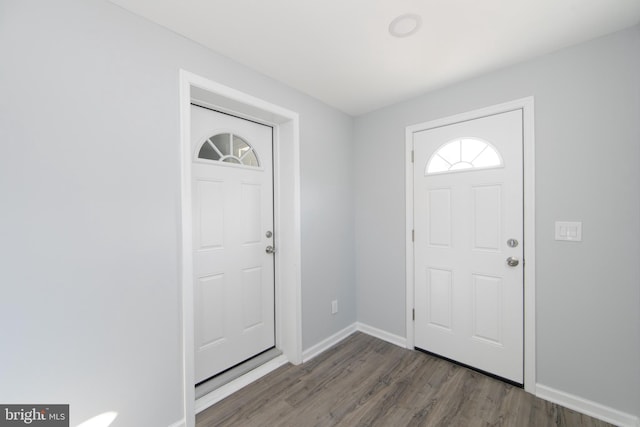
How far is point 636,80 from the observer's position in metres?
1.54

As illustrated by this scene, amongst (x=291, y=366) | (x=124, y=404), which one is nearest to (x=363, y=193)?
(x=291, y=366)

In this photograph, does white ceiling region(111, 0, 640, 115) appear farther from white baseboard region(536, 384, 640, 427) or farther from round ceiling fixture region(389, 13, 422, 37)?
white baseboard region(536, 384, 640, 427)

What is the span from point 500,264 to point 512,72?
144 centimetres

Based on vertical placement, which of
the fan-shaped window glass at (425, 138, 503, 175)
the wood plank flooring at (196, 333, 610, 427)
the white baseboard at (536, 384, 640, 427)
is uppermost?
the fan-shaped window glass at (425, 138, 503, 175)

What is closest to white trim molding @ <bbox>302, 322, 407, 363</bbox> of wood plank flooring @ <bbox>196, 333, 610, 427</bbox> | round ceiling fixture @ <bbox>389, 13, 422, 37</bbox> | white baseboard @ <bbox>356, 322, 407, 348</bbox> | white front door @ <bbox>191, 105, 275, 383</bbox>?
white baseboard @ <bbox>356, 322, 407, 348</bbox>

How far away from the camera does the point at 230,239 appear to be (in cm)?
212

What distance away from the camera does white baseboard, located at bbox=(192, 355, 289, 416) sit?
1792 millimetres

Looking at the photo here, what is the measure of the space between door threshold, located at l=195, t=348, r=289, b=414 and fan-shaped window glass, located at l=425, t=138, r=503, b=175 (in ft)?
7.00

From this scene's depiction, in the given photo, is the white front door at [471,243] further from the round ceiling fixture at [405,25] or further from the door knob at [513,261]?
the round ceiling fixture at [405,25]

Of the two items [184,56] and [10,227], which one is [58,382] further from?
[184,56]

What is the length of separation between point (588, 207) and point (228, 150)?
8.27 feet

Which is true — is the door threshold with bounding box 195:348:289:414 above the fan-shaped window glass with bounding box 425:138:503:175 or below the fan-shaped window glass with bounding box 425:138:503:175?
below

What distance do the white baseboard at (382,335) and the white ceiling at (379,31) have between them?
2376 mm

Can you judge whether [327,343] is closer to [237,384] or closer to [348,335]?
[348,335]
